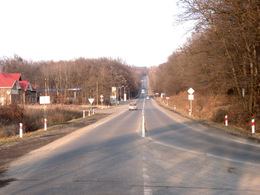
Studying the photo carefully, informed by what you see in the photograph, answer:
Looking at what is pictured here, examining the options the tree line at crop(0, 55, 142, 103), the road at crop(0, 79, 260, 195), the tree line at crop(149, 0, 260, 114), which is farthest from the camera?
the tree line at crop(0, 55, 142, 103)

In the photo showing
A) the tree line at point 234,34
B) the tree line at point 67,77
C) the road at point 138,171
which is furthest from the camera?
the tree line at point 67,77

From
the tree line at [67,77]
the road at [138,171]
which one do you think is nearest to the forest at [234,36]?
the road at [138,171]

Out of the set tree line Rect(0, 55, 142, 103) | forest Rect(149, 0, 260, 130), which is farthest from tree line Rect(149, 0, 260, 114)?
tree line Rect(0, 55, 142, 103)

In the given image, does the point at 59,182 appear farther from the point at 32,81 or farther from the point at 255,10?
the point at 32,81

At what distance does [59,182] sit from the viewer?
20.9 ft

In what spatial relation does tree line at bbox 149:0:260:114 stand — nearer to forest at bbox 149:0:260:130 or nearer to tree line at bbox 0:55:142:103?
forest at bbox 149:0:260:130

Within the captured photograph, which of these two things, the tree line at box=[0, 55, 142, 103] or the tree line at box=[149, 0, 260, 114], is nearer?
the tree line at box=[149, 0, 260, 114]

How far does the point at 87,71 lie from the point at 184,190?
10221 cm

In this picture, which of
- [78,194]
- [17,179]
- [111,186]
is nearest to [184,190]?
[111,186]

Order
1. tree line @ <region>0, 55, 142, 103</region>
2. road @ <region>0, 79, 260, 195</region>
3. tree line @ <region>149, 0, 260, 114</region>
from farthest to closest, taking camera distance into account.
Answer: tree line @ <region>0, 55, 142, 103</region> < tree line @ <region>149, 0, 260, 114</region> < road @ <region>0, 79, 260, 195</region>

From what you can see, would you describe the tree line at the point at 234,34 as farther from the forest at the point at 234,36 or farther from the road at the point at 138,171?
the road at the point at 138,171

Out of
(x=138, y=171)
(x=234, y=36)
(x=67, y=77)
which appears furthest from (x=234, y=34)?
(x=67, y=77)

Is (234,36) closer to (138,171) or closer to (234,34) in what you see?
(234,34)

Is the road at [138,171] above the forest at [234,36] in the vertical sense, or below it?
below
